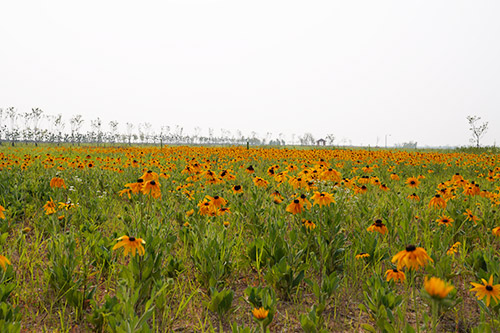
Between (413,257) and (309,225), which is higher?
(413,257)

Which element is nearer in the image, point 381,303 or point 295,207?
point 381,303

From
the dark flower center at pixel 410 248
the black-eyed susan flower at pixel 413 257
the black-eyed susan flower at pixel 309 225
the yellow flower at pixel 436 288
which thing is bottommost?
the black-eyed susan flower at pixel 309 225

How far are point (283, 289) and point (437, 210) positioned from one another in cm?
398

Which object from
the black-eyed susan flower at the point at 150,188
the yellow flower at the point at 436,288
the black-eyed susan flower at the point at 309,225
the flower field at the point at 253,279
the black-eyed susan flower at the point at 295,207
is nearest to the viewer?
the yellow flower at the point at 436,288

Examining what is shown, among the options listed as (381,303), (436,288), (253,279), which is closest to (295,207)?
(253,279)

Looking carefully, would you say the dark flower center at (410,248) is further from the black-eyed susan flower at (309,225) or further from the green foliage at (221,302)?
the black-eyed susan flower at (309,225)

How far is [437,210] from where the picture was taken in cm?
567

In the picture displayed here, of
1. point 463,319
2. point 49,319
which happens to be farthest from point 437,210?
point 49,319

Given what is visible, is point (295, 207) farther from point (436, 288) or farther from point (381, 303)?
point (436, 288)

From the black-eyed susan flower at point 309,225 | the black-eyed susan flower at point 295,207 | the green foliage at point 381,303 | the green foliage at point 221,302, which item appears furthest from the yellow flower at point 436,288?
the black-eyed susan flower at point 309,225

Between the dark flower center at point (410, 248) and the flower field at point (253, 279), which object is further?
the flower field at point (253, 279)

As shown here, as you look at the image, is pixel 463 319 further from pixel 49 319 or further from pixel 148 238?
pixel 49 319

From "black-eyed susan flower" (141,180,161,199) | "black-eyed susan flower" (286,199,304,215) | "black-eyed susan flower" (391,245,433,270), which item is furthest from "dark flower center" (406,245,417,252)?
"black-eyed susan flower" (141,180,161,199)

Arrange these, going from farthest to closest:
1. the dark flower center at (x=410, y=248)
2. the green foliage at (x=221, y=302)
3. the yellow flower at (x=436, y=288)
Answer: the green foliage at (x=221, y=302) → the dark flower center at (x=410, y=248) → the yellow flower at (x=436, y=288)
